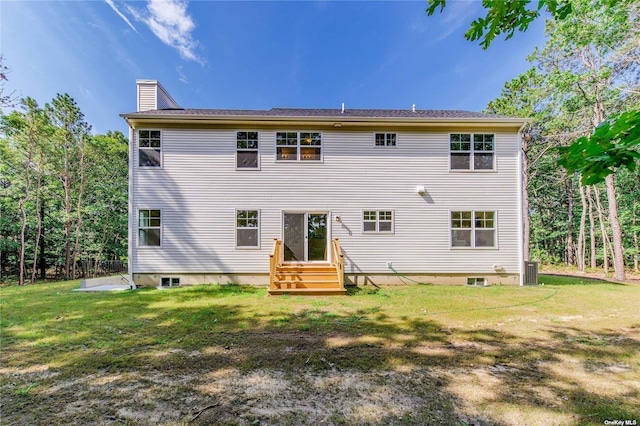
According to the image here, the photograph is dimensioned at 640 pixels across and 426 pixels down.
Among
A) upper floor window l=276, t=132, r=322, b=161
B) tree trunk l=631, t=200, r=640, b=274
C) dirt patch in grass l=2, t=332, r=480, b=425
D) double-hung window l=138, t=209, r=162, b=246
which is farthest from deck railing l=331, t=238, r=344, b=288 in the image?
tree trunk l=631, t=200, r=640, b=274

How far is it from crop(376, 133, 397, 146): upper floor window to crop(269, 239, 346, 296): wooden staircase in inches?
146

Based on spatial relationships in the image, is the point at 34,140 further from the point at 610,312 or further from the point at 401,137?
the point at 610,312

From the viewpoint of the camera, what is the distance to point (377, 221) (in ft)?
27.7

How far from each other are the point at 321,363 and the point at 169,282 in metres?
6.90

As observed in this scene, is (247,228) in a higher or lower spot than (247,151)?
lower

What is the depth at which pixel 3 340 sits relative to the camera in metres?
3.93

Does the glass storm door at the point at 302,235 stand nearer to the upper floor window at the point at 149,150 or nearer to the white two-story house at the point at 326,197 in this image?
the white two-story house at the point at 326,197

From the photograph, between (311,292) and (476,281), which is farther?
(476,281)

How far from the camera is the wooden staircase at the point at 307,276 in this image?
705 centimetres

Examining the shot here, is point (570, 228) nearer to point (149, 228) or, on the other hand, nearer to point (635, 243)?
point (635, 243)

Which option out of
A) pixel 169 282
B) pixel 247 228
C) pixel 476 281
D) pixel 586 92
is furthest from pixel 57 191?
pixel 586 92

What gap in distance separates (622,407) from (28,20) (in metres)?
13.2

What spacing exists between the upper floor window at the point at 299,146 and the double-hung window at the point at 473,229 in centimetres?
514

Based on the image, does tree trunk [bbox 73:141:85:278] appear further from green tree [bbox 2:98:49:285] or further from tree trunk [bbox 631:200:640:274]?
tree trunk [bbox 631:200:640:274]
